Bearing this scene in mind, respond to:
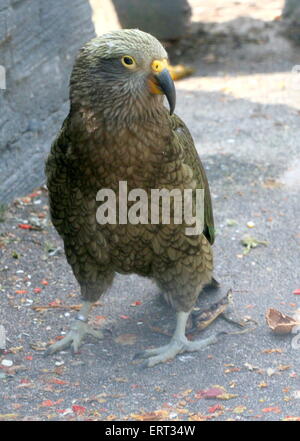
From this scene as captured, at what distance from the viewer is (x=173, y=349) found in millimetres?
4285

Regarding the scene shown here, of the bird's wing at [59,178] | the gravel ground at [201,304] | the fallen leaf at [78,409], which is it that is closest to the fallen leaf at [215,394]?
the gravel ground at [201,304]

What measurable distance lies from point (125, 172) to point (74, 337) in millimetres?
1145

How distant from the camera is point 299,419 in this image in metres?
3.57

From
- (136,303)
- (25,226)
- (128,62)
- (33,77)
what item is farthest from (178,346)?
(33,77)

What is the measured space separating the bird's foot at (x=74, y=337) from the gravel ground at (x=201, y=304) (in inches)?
2.0

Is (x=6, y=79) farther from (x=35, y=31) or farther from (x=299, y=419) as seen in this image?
(x=299, y=419)

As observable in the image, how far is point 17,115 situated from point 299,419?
345 centimetres

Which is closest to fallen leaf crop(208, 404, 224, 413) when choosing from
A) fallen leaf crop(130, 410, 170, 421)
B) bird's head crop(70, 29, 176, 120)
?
fallen leaf crop(130, 410, 170, 421)

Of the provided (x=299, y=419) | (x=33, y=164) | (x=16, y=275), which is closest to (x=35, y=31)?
(x=33, y=164)

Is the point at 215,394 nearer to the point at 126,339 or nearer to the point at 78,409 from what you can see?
the point at 78,409

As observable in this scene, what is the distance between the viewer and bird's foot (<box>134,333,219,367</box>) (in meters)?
4.25

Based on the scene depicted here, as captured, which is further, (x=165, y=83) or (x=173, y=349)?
(x=173, y=349)

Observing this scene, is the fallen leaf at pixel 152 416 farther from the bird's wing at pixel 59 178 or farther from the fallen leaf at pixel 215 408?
the bird's wing at pixel 59 178

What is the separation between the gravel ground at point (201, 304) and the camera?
381cm
